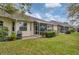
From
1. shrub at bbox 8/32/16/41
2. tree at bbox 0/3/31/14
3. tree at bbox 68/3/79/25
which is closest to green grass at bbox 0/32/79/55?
shrub at bbox 8/32/16/41

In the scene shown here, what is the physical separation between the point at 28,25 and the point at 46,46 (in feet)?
1.43

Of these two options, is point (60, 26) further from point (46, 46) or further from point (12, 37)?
point (12, 37)

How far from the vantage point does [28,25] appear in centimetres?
328

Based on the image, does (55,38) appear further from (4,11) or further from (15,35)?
(4,11)

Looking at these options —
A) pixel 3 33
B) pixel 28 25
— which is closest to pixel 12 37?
pixel 3 33

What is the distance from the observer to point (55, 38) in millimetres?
3266

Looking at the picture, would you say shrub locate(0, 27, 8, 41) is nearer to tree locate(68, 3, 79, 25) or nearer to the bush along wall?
the bush along wall

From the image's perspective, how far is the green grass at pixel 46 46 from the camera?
322 centimetres

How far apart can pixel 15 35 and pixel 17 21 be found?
0.73ft

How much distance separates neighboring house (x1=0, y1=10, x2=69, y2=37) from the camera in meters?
3.25

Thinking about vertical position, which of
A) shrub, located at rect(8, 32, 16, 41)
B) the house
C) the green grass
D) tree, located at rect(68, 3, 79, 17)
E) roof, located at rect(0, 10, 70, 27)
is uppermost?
tree, located at rect(68, 3, 79, 17)

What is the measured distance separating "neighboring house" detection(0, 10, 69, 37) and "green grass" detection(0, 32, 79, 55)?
142mm

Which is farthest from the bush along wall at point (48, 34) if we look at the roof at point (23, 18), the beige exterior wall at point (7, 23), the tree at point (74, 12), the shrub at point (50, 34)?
the beige exterior wall at point (7, 23)

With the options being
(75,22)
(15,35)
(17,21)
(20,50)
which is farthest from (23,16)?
(75,22)
